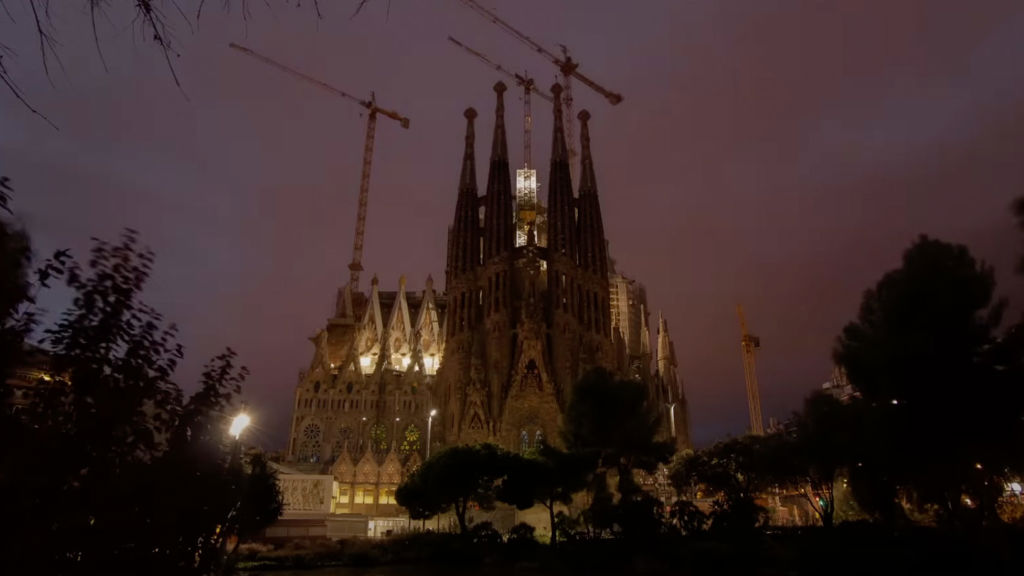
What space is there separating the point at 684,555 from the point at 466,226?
160 ft

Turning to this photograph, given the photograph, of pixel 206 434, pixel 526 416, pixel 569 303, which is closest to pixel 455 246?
pixel 569 303

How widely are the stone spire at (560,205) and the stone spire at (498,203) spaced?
4.44m

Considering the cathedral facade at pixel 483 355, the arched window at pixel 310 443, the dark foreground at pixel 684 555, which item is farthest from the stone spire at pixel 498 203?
the dark foreground at pixel 684 555

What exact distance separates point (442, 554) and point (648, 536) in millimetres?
8307

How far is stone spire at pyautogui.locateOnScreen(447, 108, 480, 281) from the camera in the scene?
6235 centimetres

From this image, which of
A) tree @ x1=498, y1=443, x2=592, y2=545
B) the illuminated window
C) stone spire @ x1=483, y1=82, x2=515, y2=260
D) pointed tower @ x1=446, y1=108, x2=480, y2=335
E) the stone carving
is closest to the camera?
tree @ x1=498, y1=443, x2=592, y2=545

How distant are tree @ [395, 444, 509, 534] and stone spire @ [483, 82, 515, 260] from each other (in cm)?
3265

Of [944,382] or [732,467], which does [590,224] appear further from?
[944,382]

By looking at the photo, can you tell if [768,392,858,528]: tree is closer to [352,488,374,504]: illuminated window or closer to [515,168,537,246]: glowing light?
[352,488,374,504]: illuminated window

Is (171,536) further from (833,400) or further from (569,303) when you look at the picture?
(569,303)

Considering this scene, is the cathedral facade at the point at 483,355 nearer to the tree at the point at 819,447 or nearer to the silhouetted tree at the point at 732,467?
the silhouetted tree at the point at 732,467

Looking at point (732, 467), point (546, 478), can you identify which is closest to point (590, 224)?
point (732, 467)

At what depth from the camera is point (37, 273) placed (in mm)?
4965

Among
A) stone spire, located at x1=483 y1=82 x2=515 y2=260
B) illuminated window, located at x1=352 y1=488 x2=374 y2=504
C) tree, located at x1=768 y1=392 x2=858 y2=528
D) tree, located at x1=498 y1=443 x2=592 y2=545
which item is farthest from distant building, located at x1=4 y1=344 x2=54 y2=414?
stone spire, located at x1=483 y1=82 x2=515 y2=260
